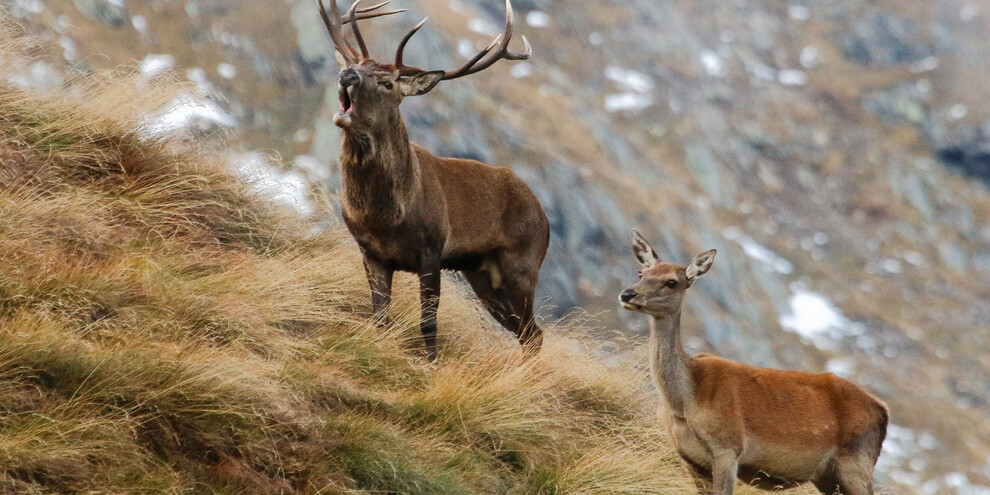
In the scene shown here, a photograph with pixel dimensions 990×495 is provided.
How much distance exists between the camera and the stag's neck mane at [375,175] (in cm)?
802

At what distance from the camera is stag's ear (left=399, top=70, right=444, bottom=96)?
26.9 feet

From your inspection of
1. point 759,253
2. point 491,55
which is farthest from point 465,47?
point 491,55

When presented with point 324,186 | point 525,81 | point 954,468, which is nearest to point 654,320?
point 324,186

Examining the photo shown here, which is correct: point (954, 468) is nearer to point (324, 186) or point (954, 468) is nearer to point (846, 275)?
point (846, 275)

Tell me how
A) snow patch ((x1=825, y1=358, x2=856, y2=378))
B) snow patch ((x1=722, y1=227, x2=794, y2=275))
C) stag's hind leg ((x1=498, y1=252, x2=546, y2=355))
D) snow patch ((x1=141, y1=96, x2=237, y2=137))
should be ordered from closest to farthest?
stag's hind leg ((x1=498, y1=252, x2=546, y2=355))
snow patch ((x1=141, y1=96, x2=237, y2=137))
snow patch ((x1=825, y1=358, x2=856, y2=378))
snow patch ((x1=722, y1=227, x2=794, y2=275))

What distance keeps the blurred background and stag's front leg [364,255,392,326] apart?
64962mm

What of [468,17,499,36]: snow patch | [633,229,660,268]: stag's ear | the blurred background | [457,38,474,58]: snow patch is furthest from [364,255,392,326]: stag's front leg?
[468,17,499,36]: snow patch

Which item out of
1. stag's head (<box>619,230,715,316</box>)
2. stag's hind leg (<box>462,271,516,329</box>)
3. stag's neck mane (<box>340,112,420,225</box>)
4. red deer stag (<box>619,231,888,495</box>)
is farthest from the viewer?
stag's hind leg (<box>462,271,516,329</box>)

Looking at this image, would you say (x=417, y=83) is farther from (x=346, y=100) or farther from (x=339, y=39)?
(x=339, y=39)

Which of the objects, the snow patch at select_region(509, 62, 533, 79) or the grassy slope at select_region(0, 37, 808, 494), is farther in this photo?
the snow patch at select_region(509, 62, 533, 79)

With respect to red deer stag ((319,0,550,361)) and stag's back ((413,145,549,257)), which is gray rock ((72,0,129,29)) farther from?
stag's back ((413,145,549,257))

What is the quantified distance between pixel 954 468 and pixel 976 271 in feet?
165

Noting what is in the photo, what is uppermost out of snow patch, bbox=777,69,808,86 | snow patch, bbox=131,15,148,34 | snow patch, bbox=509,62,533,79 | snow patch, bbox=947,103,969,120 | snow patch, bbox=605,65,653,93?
snow patch, bbox=131,15,148,34

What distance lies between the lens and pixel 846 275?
137m
